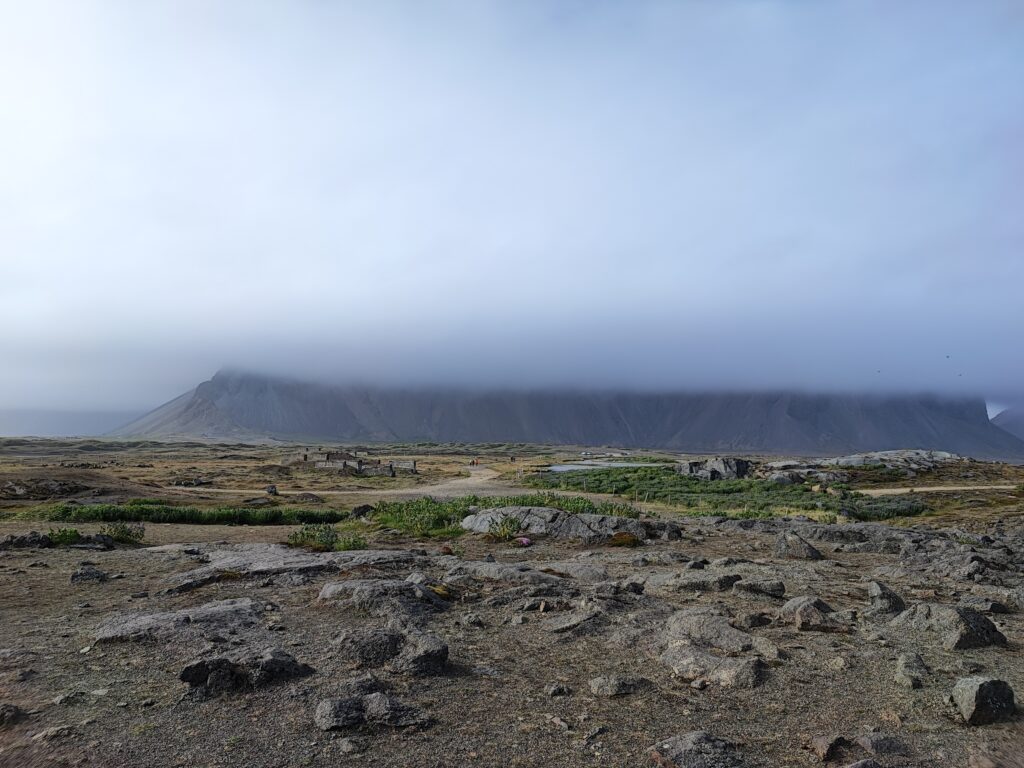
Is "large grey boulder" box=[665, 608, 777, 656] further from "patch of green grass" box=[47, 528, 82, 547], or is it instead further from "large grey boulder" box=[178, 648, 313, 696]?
"patch of green grass" box=[47, 528, 82, 547]

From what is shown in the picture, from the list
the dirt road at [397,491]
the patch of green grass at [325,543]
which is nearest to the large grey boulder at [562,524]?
the patch of green grass at [325,543]

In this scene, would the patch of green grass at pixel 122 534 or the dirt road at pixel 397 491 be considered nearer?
the patch of green grass at pixel 122 534

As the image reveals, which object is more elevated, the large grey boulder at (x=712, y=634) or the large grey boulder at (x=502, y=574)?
the large grey boulder at (x=712, y=634)

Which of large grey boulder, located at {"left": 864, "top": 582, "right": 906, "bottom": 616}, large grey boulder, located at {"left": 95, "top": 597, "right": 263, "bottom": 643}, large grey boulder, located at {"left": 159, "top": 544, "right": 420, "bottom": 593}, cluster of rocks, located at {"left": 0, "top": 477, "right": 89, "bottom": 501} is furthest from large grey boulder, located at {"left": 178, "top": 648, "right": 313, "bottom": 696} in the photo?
cluster of rocks, located at {"left": 0, "top": 477, "right": 89, "bottom": 501}

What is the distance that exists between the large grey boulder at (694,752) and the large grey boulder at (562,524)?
1653cm

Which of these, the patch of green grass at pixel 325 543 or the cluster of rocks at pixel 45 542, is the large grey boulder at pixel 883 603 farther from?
the cluster of rocks at pixel 45 542

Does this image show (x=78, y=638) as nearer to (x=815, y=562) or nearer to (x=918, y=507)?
(x=815, y=562)

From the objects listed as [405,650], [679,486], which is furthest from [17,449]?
[405,650]

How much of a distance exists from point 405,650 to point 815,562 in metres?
15.3

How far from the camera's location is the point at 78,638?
404 inches

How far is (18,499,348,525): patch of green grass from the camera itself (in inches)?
1221

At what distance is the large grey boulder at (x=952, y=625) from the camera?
34.4 ft

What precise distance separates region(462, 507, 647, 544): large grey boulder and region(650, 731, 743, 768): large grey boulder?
54.2 feet

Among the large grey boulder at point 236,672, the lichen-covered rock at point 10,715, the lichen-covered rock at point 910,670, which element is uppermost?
the lichen-covered rock at point 10,715
